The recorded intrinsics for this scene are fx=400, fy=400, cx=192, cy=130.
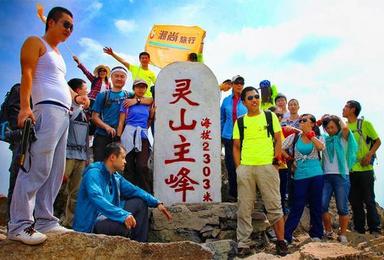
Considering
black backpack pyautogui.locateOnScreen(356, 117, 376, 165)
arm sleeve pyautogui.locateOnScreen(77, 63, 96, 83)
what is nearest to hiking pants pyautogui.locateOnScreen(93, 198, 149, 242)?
arm sleeve pyautogui.locateOnScreen(77, 63, 96, 83)

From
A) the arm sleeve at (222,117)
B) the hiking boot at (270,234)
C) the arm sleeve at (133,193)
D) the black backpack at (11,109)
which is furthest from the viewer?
the arm sleeve at (222,117)

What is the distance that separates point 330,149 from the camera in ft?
20.0

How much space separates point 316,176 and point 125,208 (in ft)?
9.02

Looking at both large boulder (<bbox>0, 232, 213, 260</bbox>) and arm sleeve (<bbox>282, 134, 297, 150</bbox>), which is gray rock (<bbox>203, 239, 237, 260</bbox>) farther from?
arm sleeve (<bbox>282, 134, 297, 150</bbox>)

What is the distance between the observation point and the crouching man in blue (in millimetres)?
4191

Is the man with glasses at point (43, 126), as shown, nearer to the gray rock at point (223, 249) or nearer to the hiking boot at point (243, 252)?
the gray rock at point (223, 249)

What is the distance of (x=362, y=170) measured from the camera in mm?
6598

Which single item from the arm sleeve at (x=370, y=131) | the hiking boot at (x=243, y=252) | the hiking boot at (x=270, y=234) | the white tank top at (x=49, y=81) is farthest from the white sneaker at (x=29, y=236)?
the arm sleeve at (x=370, y=131)

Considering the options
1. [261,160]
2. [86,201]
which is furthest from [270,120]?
[86,201]

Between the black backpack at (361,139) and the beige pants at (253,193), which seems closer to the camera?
the beige pants at (253,193)

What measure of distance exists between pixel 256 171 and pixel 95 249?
2289mm

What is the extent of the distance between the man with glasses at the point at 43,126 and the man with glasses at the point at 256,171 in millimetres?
2404

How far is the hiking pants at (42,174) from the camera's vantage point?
11.1 feet

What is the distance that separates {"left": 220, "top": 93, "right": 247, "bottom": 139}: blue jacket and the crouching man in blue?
7.97 ft
